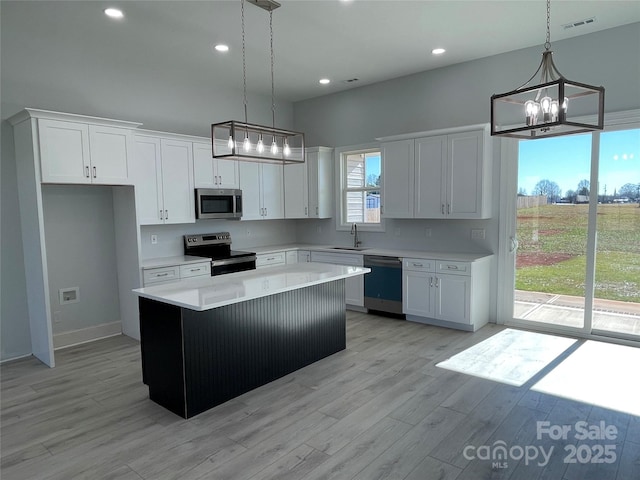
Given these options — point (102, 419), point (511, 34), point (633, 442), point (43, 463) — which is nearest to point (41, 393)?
point (102, 419)

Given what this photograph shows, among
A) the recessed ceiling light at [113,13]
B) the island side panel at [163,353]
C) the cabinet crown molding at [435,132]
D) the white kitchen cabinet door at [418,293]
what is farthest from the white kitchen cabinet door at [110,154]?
the white kitchen cabinet door at [418,293]

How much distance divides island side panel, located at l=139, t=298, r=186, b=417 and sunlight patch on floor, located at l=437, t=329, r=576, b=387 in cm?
235

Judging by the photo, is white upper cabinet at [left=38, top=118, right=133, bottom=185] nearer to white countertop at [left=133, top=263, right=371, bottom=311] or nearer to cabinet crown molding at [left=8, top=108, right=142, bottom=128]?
cabinet crown molding at [left=8, top=108, right=142, bottom=128]

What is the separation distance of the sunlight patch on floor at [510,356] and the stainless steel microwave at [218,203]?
3.33m

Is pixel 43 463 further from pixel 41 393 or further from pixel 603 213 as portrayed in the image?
pixel 603 213

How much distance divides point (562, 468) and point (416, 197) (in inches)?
139

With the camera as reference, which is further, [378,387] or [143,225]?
[143,225]

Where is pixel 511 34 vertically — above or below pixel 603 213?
above

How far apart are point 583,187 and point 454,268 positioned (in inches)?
64.8

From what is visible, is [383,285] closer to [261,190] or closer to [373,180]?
[373,180]

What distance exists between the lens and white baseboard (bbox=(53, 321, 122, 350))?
178 inches

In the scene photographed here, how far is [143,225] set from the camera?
4.99m

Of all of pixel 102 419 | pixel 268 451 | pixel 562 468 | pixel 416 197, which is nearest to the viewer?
pixel 562 468

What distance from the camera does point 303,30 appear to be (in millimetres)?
4074
